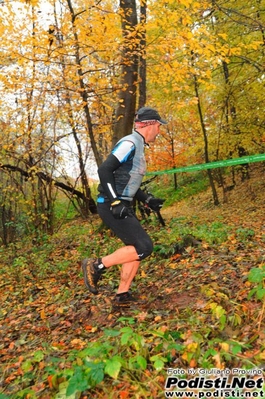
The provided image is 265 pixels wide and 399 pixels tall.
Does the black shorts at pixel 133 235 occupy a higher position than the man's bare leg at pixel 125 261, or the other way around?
the black shorts at pixel 133 235

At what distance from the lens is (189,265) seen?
201 inches

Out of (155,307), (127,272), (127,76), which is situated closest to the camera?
(155,307)

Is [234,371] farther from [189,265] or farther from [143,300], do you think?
[189,265]

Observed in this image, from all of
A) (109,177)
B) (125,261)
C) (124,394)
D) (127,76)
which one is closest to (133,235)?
(125,261)

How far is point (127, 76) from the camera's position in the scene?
8.08 m

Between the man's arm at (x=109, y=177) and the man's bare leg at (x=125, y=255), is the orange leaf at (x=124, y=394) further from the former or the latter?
the man's arm at (x=109, y=177)

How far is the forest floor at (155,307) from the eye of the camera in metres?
2.90

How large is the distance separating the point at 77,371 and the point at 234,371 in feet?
4.01

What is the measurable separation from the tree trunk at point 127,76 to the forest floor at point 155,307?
277cm

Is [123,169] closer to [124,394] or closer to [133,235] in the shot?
[133,235]

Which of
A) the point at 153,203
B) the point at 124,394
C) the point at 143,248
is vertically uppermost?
the point at 153,203

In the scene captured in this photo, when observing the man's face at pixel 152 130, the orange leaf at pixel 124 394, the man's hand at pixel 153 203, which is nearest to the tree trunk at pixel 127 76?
the man's hand at pixel 153 203

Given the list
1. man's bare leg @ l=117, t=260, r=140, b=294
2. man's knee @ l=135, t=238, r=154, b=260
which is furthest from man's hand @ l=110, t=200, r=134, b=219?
man's bare leg @ l=117, t=260, r=140, b=294

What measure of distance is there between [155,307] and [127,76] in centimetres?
581
